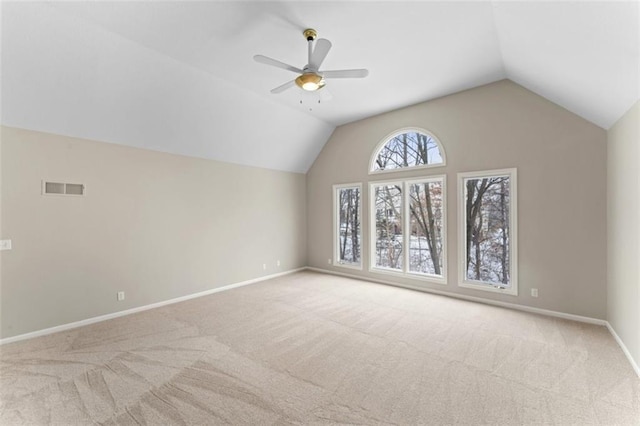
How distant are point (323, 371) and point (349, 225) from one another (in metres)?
4.08

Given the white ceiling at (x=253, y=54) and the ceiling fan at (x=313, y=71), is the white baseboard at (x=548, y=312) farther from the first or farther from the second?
the ceiling fan at (x=313, y=71)

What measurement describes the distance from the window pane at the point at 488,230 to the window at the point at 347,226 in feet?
Result: 7.36

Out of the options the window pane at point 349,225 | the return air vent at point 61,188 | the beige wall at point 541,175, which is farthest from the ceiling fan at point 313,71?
the window pane at point 349,225

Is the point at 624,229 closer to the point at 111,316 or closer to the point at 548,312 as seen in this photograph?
the point at 548,312

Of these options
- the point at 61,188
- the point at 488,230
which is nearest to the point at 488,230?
the point at 488,230

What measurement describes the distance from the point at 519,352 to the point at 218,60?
4926 mm

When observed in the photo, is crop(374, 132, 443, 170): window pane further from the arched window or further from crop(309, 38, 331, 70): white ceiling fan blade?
crop(309, 38, 331, 70): white ceiling fan blade

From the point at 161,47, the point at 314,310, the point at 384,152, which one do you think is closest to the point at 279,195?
the point at 384,152

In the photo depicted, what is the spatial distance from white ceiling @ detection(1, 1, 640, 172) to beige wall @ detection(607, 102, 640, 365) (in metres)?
0.30

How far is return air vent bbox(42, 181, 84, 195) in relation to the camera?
11.3 feet

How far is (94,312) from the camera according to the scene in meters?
3.80

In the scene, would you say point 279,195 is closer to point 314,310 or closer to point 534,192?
point 314,310

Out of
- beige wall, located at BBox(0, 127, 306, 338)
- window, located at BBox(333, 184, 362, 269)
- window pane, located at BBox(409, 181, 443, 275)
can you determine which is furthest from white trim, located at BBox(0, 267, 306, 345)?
window pane, located at BBox(409, 181, 443, 275)

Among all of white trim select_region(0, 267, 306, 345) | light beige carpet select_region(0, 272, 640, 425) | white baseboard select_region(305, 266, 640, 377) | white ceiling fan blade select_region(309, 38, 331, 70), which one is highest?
white ceiling fan blade select_region(309, 38, 331, 70)
